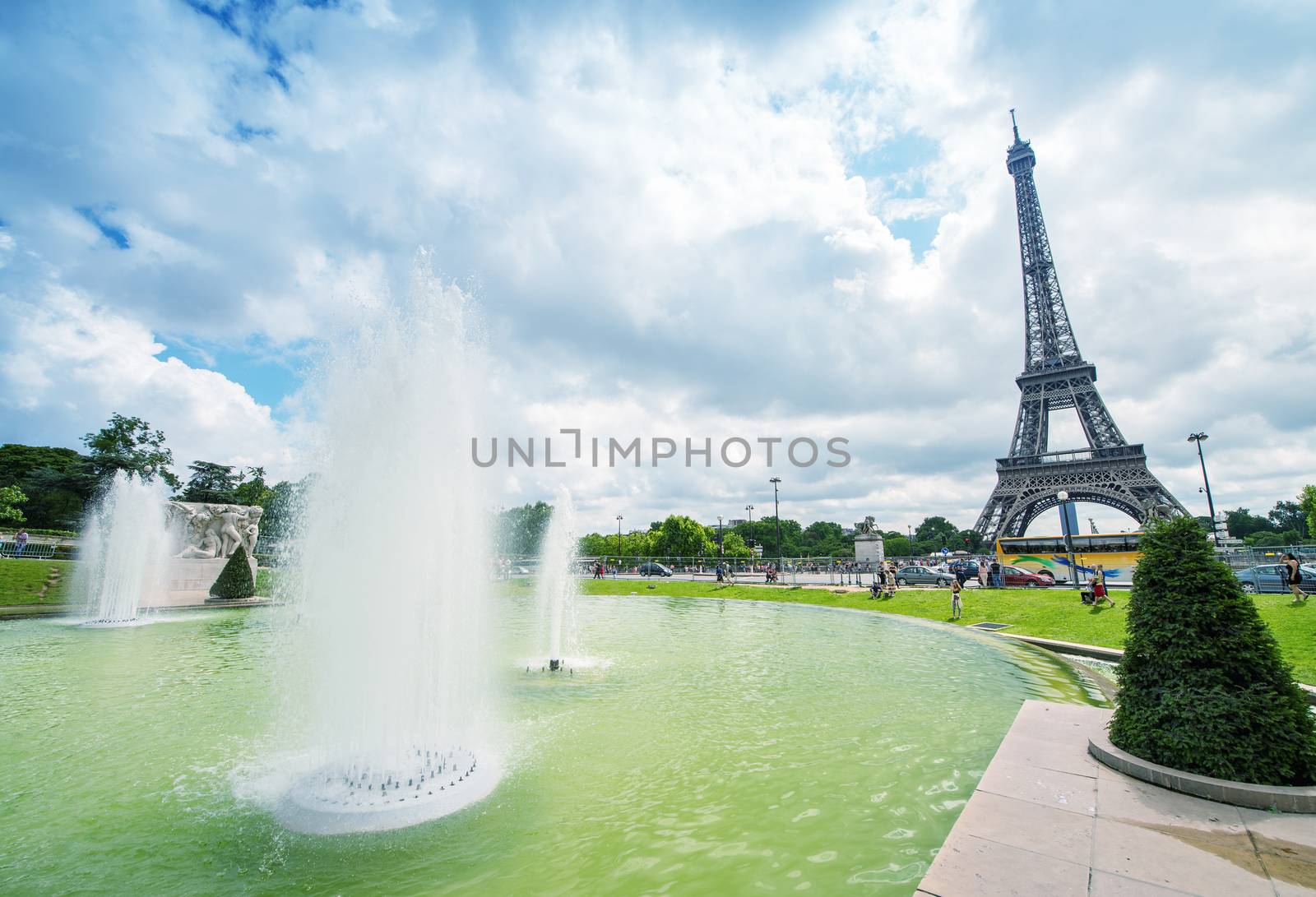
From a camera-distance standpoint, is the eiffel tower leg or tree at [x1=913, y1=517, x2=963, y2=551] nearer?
the eiffel tower leg

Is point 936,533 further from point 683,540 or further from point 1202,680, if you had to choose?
point 1202,680

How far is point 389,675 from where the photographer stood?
700 cm

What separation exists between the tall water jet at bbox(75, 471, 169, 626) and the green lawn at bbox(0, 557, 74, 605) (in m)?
0.95

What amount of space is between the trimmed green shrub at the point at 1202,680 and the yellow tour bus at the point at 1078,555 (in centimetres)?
3461

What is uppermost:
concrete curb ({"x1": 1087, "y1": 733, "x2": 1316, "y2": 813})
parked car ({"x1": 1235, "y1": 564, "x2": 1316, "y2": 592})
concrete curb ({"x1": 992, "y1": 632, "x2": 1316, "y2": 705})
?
parked car ({"x1": 1235, "y1": 564, "x2": 1316, "y2": 592})

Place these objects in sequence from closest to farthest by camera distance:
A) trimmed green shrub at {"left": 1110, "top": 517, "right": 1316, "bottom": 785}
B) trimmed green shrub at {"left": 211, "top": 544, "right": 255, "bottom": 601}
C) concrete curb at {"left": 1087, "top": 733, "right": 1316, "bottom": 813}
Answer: concrete curb at {"left": 1087, "top": 733, "right": 1316, "bottom": 813}
trimmed green shrub at {"left": 1110, "top": 517, "right": 1316, "bottom": 785}
trimmed green shrub at {"left": 211, "top": 544, "right": 255, "bottom": 601}

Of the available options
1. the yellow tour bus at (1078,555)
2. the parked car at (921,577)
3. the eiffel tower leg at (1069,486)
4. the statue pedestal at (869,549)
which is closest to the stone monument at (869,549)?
the statue pedestal at (869,549)

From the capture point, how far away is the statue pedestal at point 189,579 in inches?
1124

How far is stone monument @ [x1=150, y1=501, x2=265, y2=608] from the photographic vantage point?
100ft

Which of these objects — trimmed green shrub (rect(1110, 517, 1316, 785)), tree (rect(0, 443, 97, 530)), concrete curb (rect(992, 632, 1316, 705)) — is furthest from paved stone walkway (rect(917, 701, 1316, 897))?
tree (rect(0, 443, 97, 530))

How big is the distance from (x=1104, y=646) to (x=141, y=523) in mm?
34842

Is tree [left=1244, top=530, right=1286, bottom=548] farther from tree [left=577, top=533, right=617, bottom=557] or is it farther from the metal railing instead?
the metal railing

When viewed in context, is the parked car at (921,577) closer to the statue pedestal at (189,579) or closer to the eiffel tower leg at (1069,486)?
the eiffel tower leg at (1069,486)

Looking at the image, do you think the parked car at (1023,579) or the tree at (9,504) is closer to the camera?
the parked car at (1023,579)
